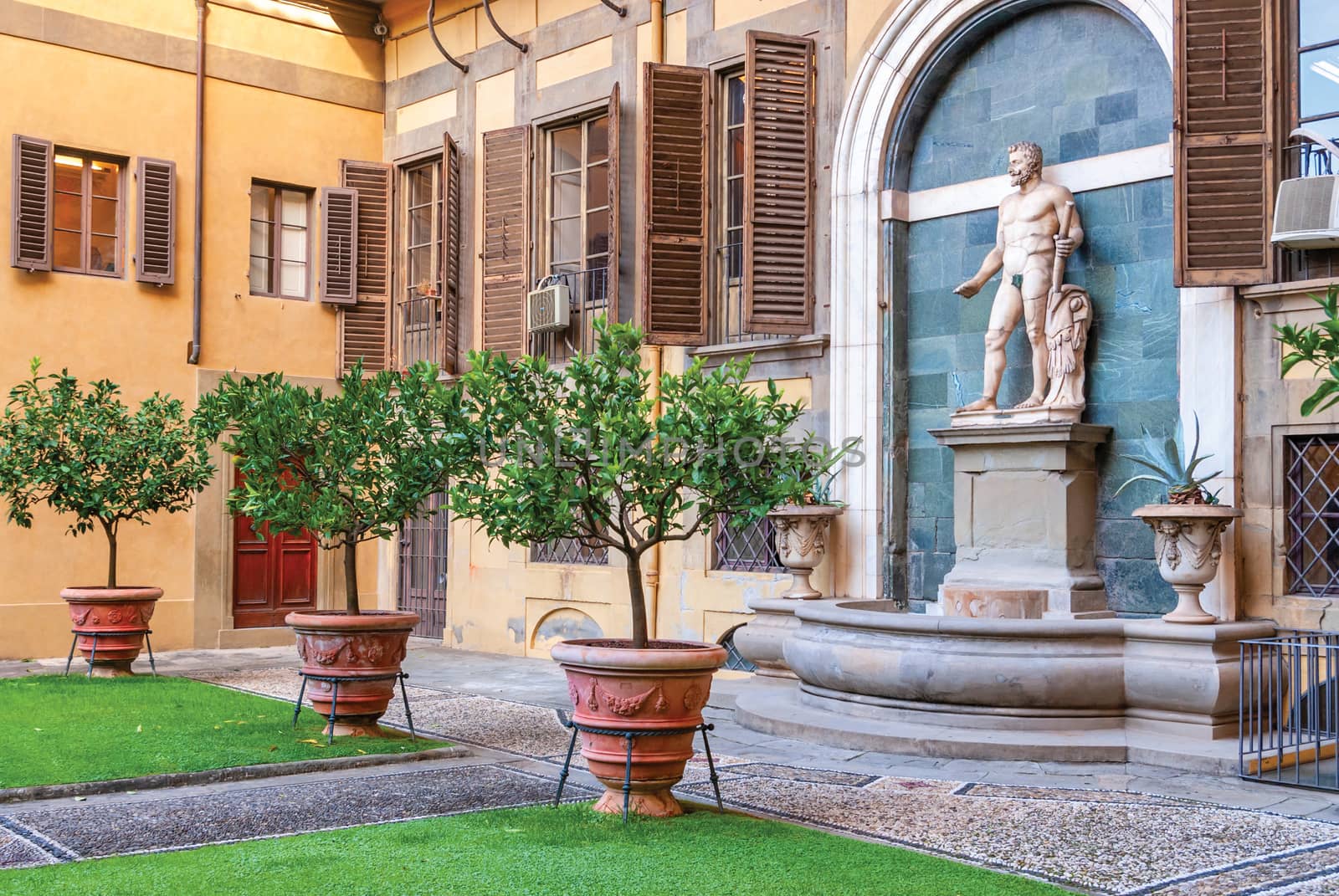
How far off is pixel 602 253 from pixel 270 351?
4365mm

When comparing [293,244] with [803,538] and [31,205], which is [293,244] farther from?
Result: [803,538]

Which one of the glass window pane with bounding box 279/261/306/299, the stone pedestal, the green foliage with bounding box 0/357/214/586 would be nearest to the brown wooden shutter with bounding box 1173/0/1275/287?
the stone pedestal

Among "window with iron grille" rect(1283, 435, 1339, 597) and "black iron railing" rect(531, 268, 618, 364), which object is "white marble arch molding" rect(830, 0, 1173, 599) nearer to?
"black iron railing" rect(531, 268, 618, 364)

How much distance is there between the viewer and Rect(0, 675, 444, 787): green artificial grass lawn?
300 inches

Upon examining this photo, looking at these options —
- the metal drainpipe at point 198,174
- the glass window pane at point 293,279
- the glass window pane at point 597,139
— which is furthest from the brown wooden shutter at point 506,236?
the metal drainpipe at point 198,174

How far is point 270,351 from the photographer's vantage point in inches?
627

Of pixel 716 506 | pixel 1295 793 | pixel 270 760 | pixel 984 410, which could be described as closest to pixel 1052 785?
pixel 1295 793

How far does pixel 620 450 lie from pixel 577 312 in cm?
841

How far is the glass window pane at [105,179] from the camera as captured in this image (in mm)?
14867

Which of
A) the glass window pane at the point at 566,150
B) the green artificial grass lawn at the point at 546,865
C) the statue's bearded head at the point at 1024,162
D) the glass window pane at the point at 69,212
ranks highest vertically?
the glass window pane at the point at 566,150

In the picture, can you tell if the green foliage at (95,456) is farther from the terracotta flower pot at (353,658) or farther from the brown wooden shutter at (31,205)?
the terracotta flower pot at (353,658)

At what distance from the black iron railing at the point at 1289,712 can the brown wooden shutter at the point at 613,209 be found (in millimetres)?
7150

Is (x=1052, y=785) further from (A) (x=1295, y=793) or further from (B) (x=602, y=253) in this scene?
(B) (x=602, y=253)

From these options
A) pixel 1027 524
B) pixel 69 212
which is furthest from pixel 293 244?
pixel 1027 524
